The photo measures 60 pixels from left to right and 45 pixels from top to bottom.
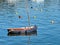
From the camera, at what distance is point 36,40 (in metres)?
50.2

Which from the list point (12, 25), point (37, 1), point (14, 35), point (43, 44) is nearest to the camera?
point (43, 44)

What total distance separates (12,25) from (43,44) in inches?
763

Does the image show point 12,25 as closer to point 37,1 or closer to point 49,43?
point 49,43

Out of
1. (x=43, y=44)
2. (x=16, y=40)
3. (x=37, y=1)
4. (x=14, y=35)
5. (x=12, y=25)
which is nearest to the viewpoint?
(x=43, y=44)

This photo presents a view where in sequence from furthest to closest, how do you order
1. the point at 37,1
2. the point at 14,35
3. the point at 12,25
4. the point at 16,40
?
1. the point at 37,1
2. the point at 12,25
3. the point at 14,35
4. the point at 16,40

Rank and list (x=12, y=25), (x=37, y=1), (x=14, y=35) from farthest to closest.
A: (x=37, y=1) < (x=12, y=25) < (x=14, y=35)

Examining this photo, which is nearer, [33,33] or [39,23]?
[33,33]

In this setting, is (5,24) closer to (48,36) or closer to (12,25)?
(12,25)

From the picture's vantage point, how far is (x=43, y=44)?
47250 millimetres

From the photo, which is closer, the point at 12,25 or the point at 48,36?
the point at 48,36

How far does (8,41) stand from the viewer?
50.0 meters

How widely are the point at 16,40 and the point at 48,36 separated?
6645 millimetres

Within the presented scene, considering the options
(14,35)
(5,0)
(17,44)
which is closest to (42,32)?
(14,35)

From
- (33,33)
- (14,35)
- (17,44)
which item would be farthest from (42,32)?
(17,44)
